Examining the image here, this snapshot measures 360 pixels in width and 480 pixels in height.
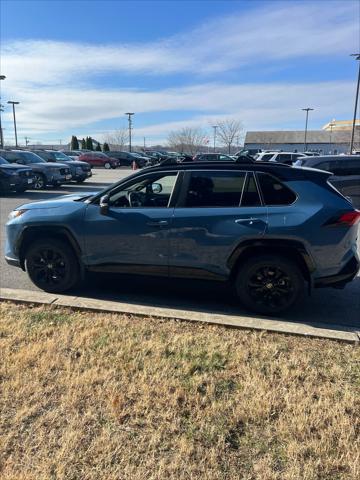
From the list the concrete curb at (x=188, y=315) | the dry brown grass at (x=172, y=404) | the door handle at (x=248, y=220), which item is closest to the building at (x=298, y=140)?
the door handle at (x=248, y=220)

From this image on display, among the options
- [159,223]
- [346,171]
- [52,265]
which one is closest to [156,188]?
[159,223]

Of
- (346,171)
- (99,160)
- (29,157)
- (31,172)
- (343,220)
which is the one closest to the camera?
(343,220)

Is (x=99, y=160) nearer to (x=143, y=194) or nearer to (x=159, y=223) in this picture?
(x=143, y=194)

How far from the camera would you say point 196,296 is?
16.6 feet

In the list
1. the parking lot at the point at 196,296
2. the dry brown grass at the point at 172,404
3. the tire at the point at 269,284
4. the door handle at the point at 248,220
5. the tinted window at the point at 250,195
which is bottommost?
the parking lot at the point at 196,296

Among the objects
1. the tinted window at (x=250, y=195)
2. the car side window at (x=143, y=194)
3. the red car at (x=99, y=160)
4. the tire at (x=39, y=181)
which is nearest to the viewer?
the tinted window at (x=250, y=195)

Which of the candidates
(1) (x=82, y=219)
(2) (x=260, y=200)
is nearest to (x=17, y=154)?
(1) (x=82, y=219)

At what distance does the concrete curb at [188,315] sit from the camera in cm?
386

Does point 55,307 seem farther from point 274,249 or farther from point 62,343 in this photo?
point 274,249

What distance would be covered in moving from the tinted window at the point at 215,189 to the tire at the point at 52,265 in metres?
1.62

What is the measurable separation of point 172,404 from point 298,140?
95.4 metres

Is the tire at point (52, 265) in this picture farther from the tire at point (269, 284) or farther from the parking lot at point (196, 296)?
the tire at point (269, 284)

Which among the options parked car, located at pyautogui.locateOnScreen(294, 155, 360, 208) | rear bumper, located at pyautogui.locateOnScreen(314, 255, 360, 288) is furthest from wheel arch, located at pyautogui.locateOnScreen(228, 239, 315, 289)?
parked car, located at pyautogui.locateOnScreen(294, 155, 360, 208)

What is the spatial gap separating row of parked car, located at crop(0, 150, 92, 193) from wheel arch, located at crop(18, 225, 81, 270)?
1142 cm
